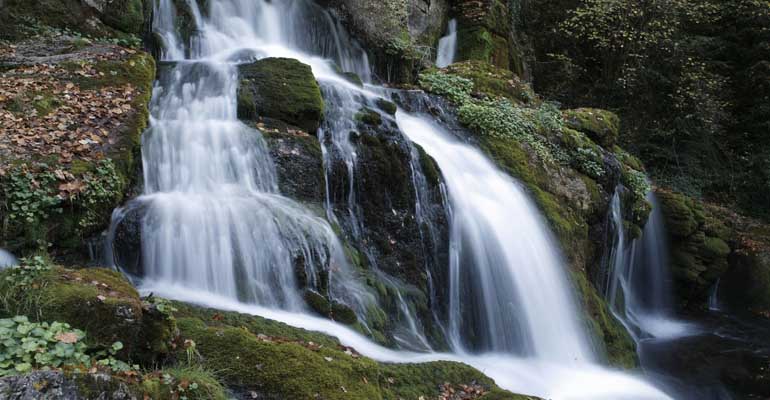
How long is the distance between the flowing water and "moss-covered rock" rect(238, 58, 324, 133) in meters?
0.22

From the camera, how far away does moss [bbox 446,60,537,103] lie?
11641 millimetres

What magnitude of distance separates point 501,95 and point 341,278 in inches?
268

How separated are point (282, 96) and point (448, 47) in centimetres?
927

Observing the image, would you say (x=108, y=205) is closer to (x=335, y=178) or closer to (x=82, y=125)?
(x=82, y=125)

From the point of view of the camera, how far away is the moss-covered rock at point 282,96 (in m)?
7.62

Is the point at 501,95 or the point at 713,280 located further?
the point at 713,280

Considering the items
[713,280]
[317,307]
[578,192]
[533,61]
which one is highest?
[533,61]

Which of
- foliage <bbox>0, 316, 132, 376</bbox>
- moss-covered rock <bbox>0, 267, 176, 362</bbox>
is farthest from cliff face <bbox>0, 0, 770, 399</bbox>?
foliage <bbox>0, 316, 132, 376</bbox>

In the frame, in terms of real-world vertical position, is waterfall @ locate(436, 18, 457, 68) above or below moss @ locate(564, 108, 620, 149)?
above

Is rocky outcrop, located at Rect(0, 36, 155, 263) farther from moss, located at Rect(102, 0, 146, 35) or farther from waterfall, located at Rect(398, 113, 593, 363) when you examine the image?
waterfall, located at Rect(398, 113, 593, 363)

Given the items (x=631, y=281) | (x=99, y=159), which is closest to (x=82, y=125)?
(x=99, y=159)

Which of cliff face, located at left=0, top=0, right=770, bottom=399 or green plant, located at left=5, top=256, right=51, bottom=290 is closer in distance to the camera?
green plant, located at left=5, top=256, right=51, bottom=290

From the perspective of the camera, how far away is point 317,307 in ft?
18.4

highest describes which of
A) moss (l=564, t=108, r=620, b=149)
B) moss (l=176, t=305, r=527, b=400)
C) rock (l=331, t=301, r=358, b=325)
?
moss (l=564, t=108, r=620, b=149)
